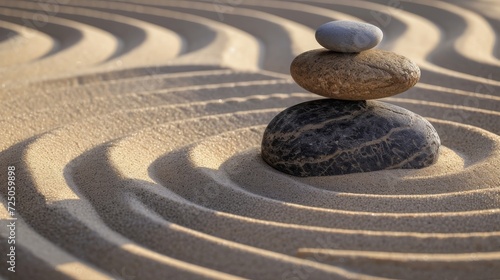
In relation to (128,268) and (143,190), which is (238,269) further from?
(143,190)

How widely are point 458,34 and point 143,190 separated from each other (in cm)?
531

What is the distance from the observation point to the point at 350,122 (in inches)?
188

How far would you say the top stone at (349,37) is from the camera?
468cm

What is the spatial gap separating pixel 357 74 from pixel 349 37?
9.7 inches

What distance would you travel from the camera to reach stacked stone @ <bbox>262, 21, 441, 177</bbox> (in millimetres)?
4688

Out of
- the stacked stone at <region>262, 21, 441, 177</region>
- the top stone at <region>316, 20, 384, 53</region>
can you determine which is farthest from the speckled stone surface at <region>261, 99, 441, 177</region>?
the top stone at <region>316, 20, 384, 53</region>

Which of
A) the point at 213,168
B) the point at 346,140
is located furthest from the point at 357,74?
the point at 213,168

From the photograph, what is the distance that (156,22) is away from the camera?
9.41 m

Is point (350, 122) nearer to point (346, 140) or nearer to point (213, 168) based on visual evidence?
point (346, 140)

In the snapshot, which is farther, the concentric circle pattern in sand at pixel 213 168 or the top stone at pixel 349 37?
the top stone at pixel 349 37

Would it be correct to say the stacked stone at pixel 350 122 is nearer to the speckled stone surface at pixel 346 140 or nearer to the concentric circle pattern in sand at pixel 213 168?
the speckled stone surface at pixel 346 140

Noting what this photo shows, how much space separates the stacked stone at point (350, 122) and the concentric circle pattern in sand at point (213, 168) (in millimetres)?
123

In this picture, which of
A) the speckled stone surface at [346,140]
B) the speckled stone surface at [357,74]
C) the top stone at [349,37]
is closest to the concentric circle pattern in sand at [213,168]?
the speckled stone surface at [346,140]

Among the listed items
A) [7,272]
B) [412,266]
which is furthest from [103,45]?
[412,266]
